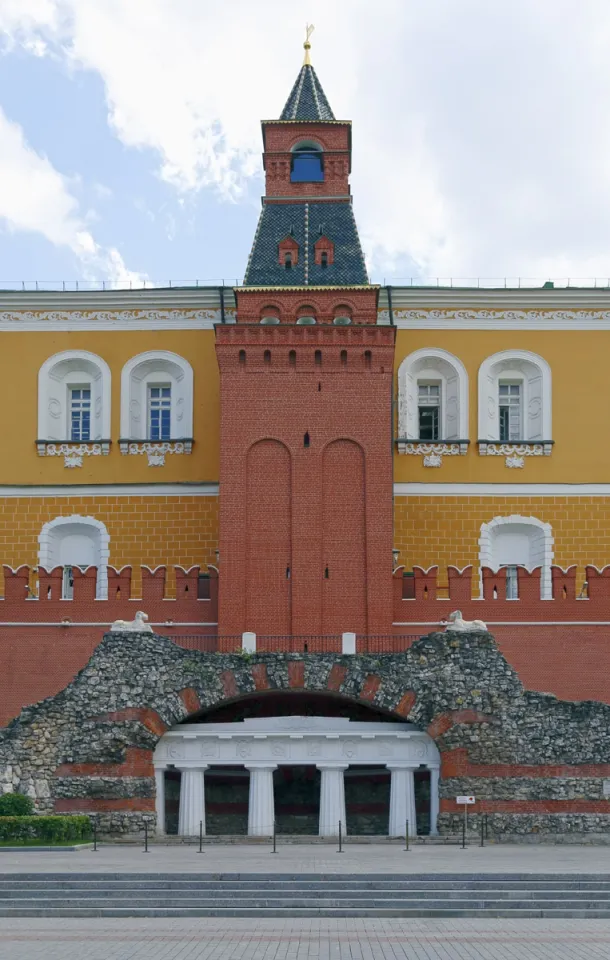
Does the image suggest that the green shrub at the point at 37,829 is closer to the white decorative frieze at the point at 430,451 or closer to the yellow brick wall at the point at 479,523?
the yellow brick wall at the point at 479,523

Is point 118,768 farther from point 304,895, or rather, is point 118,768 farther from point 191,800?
point 304,895

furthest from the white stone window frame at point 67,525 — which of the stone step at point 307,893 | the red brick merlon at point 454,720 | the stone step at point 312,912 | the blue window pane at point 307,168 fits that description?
the stone step at point 312,912

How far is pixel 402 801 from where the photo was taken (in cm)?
2845

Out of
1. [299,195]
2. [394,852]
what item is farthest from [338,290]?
[394,852]

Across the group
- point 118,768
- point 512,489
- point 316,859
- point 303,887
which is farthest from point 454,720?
point 512,489

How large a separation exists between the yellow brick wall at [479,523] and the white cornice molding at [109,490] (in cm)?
575

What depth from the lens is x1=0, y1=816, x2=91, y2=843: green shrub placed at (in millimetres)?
26469

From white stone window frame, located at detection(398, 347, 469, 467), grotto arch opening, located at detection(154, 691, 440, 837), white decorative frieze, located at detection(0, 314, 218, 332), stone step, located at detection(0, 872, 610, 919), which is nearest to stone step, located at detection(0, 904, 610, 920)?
stone step, located at detection(0, 872, 610, 919)

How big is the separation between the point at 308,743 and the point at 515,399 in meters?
15.2

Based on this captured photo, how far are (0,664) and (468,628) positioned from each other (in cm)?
1052

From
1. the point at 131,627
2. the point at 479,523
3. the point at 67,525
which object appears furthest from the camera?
the point at 67,525
